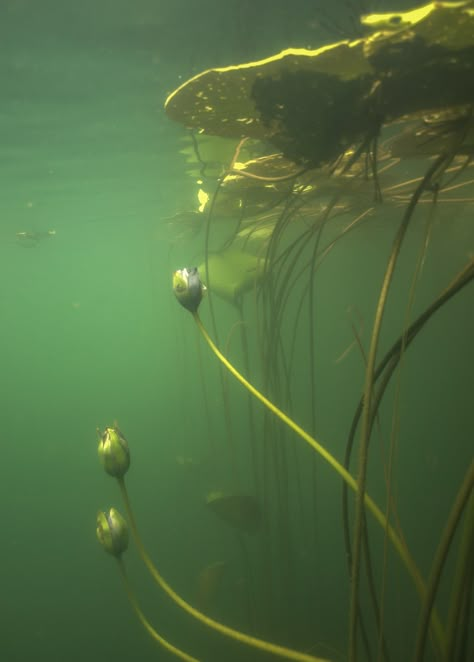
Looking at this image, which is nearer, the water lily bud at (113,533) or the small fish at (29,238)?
the water lily bud at (113,533)

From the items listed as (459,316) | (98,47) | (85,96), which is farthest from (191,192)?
(459,316)

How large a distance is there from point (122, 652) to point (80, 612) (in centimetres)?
203

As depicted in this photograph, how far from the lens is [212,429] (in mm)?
9828

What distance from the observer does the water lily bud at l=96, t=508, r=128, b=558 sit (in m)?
2.31

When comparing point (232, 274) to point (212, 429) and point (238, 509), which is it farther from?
point (212, 429)

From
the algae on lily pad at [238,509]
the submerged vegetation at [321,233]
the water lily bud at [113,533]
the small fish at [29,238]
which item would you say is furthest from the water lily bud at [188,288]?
the small fish at [29,238]

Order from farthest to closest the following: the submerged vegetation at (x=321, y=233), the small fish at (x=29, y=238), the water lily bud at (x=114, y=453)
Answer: the small fish at (x=29, y=238) < the water lily bud at (x=114, y=453) < the submerged vegetation at (x=321, y=233)

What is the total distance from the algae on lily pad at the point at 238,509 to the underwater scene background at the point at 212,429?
0.03 metres

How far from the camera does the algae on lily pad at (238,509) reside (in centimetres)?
502

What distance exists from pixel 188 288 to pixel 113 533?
131 centimetres

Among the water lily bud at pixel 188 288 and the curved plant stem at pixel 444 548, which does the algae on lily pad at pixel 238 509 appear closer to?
the water lily bud at pixel 188 288

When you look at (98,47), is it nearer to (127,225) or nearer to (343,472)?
(343,472)

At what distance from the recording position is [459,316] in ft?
186

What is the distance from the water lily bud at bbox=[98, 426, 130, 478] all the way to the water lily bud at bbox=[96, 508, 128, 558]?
0.24 m
